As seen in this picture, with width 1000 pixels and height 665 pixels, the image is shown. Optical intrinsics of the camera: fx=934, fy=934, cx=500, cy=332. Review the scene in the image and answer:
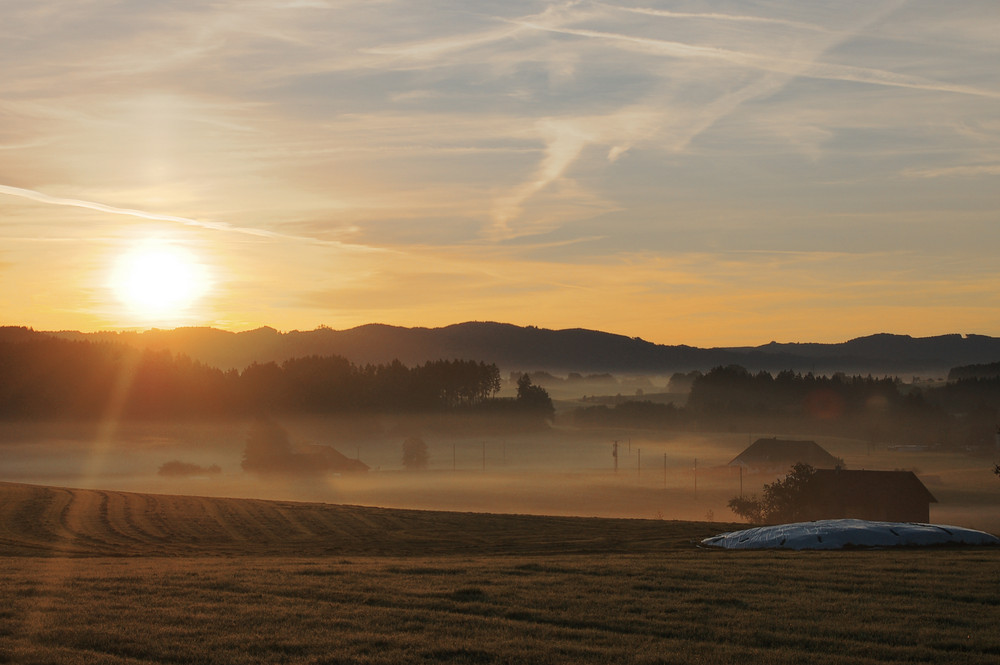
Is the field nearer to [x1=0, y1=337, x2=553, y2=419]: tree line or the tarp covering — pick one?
[x1=0, y1=337, x2=553, y2=419]: tree line

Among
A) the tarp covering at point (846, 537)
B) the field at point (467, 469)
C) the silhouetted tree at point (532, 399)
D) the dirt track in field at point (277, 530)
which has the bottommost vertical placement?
the field at point (467, 469)

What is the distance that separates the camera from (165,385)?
144875 mm

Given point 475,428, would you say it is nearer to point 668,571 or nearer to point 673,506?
point 673,506

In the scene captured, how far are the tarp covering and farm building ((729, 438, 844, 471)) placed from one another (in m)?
90.7

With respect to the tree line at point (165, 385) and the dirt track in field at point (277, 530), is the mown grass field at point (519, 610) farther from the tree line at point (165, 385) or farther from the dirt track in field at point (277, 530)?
the tree line at point (165, 385)

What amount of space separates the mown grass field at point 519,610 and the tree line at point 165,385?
11618 cm

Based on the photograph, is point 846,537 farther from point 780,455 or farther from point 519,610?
point 780,455

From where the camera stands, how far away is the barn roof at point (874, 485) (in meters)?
74.3

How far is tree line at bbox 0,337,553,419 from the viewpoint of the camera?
445 feet

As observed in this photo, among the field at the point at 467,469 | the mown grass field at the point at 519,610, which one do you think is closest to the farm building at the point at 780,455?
the field at the point at 467,469

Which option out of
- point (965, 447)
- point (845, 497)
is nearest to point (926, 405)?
point (965, 447)

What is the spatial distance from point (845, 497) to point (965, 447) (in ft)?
359

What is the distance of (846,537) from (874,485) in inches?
1855

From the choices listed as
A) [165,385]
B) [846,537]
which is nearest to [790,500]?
[846,537]
